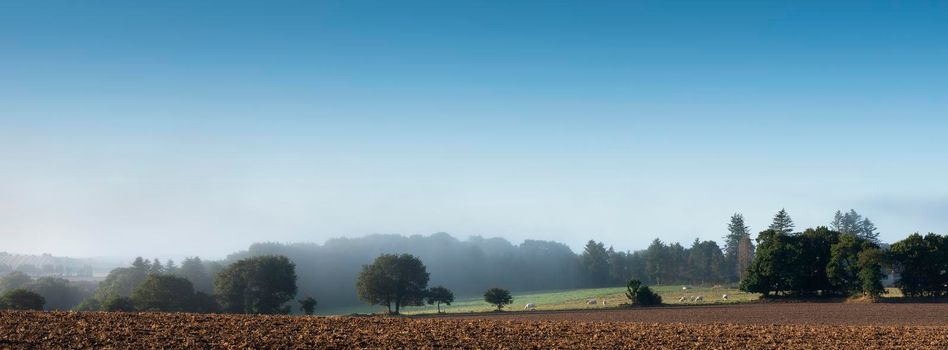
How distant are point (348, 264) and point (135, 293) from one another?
9871 centimetres

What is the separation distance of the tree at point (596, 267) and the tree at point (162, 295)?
5282 inches

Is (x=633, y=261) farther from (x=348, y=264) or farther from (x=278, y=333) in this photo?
(x=278, y=333)

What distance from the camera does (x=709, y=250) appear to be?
573ft

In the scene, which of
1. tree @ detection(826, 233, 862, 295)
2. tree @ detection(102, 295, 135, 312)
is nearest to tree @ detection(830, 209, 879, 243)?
tree @ detection(826, 233, 862, 295)

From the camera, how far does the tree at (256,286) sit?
249 ft

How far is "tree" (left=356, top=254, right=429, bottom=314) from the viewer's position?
77375 millimetres

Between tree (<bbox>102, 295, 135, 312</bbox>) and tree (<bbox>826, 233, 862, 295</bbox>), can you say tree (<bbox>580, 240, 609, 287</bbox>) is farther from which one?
tree (<bbox>102, 295, 135, 312</bbox>)

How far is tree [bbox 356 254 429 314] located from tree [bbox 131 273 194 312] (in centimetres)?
2194

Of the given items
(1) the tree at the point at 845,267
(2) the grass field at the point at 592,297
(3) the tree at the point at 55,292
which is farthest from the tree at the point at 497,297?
(3) the tree at the point at 55,292

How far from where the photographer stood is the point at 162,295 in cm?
7400

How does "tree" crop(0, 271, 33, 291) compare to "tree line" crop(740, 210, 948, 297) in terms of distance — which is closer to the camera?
"tree line" crop(740, 210, 948, 297)

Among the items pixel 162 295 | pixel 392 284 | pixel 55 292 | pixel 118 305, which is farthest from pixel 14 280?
pixel 392 284

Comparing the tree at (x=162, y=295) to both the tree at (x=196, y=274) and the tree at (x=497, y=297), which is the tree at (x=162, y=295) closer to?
the tree at (x=497, y=297)

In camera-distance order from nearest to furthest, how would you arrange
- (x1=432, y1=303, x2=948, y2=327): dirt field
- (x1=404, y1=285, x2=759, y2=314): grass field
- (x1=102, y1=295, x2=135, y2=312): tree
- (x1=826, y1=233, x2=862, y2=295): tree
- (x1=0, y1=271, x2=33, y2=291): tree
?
(x1=432, y1=303, x2=948, y2=327): dirt field
(x1=102, y1=295, x2=135, y2=312): tree
(x1=826, y1=233, x2=862, y2=295): tree
(x1=404, y1=285, x2=759, y2=314): grass field
(x1=0, y1=271, x2=33, y2=291): tree
